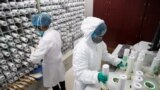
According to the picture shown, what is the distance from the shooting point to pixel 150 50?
1.64 metres

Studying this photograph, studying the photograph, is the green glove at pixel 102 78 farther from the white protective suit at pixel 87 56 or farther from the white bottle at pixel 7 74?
the white bottle at pixel 7 74

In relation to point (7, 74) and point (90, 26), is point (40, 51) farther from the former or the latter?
point (90, 26)

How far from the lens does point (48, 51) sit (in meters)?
1.78

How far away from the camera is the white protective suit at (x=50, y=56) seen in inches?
66.2

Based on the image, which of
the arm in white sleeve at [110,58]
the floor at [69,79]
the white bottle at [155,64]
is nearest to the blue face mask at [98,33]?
the arm in white sleeve at [110,58]

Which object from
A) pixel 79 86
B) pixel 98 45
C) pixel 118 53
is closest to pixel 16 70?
pixel 79 86

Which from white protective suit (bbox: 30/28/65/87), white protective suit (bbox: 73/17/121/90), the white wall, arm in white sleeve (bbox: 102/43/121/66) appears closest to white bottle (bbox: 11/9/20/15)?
white protective suit (bbox: 30/28/65/87)

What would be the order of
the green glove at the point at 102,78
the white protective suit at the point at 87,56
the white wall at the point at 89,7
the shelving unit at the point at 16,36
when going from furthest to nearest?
1. the white wall at the point at 89,7
2. the shelving unit at the point at 16,36
3. the white protective suit at the point at 87,56
4. the green glove at the point at 102,78

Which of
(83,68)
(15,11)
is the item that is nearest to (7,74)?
(15,11)

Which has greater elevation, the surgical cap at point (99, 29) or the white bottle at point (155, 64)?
the surgical cap at point (99, 29)

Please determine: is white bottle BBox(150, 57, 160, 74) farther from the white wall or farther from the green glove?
the white wall

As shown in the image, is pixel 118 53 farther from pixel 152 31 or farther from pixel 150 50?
pixel 152 31

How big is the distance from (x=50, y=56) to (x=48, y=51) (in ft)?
0.28

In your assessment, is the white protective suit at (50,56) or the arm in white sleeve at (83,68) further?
the white protective suit at (50,56)
